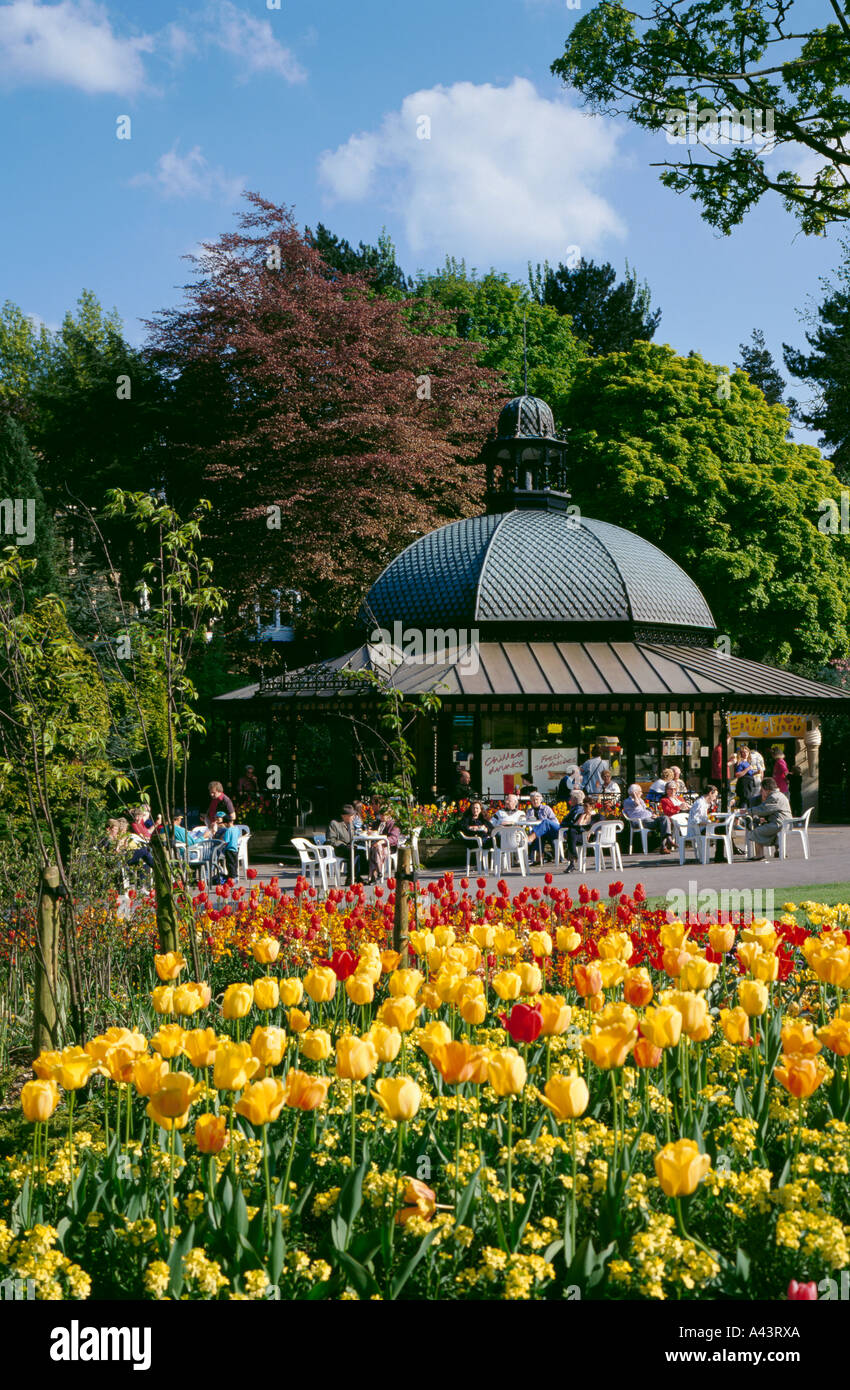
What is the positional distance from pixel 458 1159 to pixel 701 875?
12129mm

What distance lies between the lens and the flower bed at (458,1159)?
220cm

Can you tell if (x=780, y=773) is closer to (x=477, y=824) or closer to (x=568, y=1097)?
(x=477, y=824)

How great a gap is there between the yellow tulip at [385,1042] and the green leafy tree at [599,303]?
4145 centimetres

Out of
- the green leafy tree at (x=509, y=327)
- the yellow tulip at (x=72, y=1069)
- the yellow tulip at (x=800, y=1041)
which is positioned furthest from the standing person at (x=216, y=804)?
the green leafy tree at (x=509, y=327)

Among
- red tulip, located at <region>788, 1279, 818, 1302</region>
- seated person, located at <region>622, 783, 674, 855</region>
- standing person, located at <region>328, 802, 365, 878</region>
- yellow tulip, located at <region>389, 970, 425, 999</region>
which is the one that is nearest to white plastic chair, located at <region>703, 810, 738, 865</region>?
seated person, located at <region>622, 783, 674, 855</region>

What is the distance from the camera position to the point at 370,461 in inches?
981

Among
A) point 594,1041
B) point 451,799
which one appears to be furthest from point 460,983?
point 451,799

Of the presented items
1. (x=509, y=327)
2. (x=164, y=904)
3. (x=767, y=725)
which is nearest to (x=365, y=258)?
(x=509, y=327)

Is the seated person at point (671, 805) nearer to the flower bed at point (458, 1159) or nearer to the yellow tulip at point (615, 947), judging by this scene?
the yellow tulip at point (615, 947)

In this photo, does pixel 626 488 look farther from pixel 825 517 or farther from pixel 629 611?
pixel 629 611

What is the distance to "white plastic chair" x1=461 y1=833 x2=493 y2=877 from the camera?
1533cm

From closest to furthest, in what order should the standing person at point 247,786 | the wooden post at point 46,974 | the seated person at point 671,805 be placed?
the wooden post at point 46,974, the seated person at point 671,805, the standing person at point 247,786

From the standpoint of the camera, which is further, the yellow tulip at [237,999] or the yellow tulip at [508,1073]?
the yellow tulip at [237,999]

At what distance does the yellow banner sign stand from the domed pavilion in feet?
0.11
